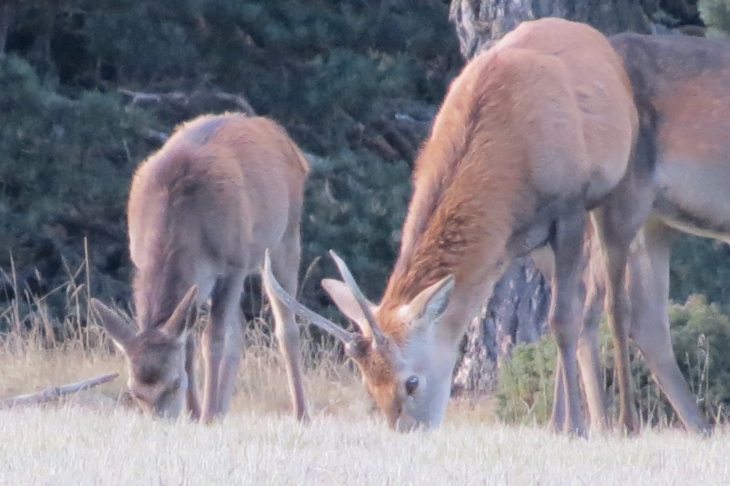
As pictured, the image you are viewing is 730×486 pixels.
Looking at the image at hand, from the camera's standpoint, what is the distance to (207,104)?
16.7 meters

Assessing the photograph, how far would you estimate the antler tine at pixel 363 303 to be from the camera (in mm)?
7395

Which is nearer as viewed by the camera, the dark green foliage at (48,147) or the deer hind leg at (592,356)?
the deer hind leg at (592,356)

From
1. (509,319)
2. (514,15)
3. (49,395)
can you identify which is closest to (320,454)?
(49,395)

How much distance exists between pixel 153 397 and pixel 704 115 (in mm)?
3827

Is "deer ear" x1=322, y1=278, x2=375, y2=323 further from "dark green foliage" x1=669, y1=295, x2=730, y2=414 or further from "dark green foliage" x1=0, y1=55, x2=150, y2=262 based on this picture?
"dark green foliage" x1=0, y1=55, x2=150, y2=262

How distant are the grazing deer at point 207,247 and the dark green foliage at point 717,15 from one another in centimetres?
339

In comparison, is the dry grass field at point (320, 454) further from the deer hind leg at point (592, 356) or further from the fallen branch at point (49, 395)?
the fallen branch at point (49, 395)

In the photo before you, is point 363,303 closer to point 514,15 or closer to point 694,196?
point 694,196

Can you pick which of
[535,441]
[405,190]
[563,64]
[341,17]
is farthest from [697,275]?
[535,441]

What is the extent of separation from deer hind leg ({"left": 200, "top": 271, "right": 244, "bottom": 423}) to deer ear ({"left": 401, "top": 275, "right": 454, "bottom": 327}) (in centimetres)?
224

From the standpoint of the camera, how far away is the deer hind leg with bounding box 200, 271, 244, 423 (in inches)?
384

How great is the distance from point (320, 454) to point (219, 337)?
3.45 meters

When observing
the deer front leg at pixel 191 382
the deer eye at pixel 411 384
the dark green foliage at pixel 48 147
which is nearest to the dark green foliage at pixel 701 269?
the dark green foliage at pixel 48 147

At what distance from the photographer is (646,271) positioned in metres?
9.66
